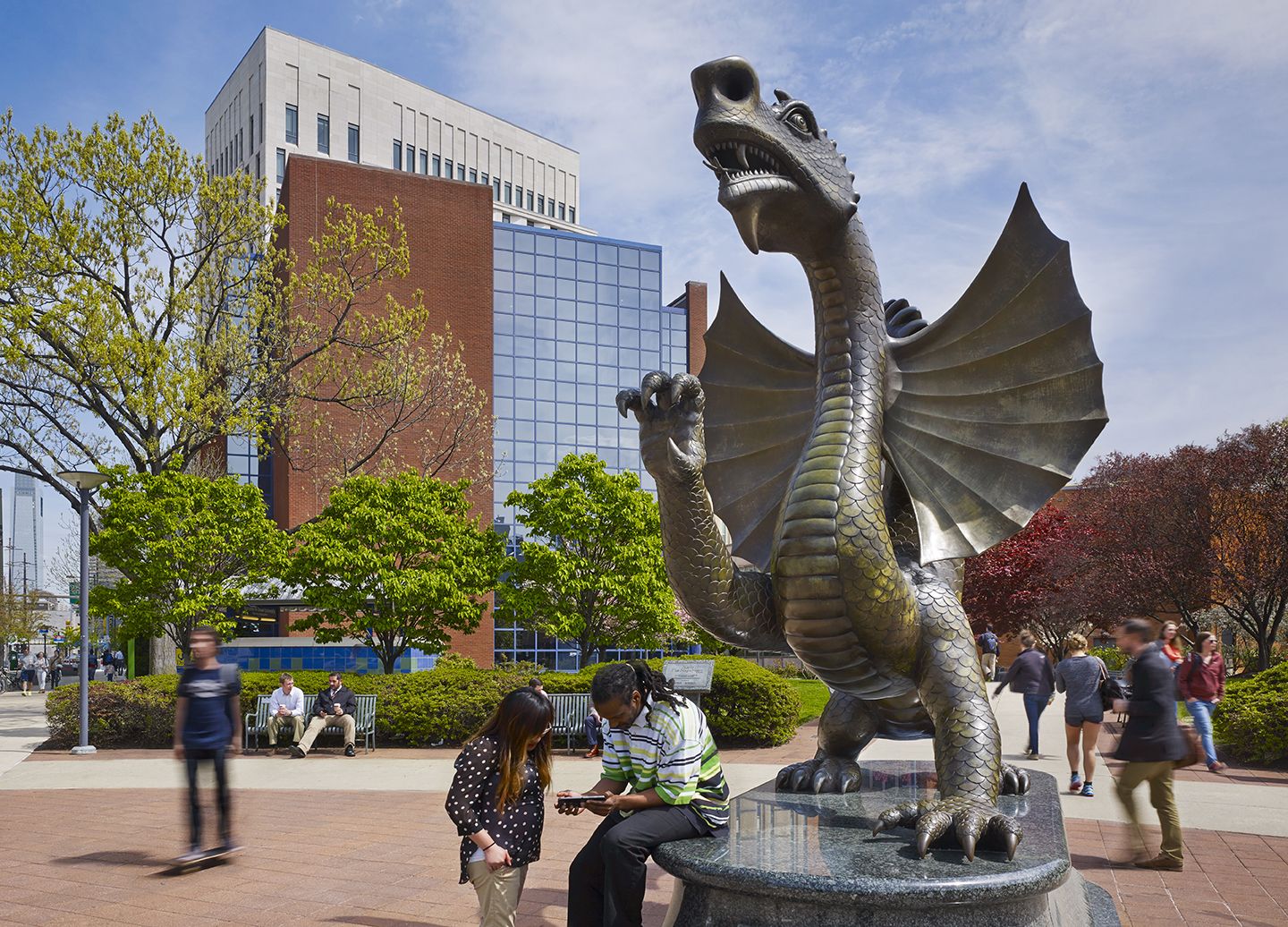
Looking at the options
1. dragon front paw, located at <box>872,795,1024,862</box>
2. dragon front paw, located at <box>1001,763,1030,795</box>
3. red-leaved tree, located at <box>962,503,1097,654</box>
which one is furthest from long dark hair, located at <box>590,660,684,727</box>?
red-leaved tree, located at <box>962,503,1097,654</box>

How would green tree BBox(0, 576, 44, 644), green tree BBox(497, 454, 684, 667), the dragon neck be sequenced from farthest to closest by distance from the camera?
green tree BBox(0, 576, 44, 644) → green tree BBox(497, 454, 684, 667) → the dragon neck

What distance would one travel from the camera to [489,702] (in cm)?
1392

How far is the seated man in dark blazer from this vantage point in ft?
41.6

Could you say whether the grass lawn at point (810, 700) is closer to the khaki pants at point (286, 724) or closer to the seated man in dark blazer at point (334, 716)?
the seated man in dark blazer at point (334, 716)

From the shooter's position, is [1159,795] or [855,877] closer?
[855,877]

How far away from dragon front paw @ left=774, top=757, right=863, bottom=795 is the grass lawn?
1012 centimetres

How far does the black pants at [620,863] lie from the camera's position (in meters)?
3.74

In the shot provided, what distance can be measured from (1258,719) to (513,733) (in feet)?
33.2

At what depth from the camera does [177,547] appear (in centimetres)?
1605

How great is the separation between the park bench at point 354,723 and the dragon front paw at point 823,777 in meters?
9.45

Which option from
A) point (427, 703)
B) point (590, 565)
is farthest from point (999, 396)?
point (590, 565)

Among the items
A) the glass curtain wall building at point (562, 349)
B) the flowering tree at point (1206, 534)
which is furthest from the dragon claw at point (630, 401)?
the glass curtain wall building at point (562, 349)

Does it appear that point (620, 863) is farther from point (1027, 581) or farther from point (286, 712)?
point (1027, 581)

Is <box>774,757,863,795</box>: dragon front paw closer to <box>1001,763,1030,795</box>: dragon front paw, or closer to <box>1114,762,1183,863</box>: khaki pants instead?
<box>1001,763,1030,795</box>: dragon front paw
